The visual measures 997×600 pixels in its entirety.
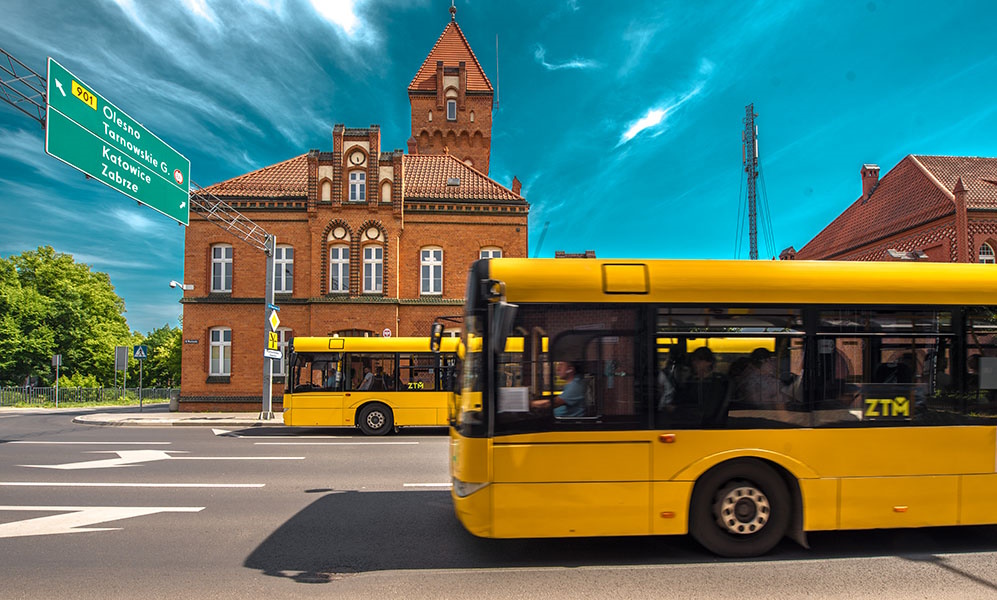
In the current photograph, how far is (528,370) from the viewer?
4.93m

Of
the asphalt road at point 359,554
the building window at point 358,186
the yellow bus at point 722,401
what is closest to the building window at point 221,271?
the building window at point 358,186

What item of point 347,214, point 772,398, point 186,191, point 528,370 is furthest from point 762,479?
point 347,214

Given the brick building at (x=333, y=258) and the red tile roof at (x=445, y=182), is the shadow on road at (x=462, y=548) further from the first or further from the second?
the red tile roof at (x=445, y=182)

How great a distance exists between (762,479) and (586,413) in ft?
5.47

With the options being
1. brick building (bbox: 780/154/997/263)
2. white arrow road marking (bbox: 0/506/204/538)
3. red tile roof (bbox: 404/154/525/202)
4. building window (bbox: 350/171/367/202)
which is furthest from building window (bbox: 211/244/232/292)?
brick building (bbox: 780/154/997/263)

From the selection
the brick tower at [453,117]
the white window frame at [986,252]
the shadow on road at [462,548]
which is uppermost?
the brick tower at [453,117]

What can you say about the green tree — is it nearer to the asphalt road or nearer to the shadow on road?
Answer: the asphalt road

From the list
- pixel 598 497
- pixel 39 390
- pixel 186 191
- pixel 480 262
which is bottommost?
pixel 39 390

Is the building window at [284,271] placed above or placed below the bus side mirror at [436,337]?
above

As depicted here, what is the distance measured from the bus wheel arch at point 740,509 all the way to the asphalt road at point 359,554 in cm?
16

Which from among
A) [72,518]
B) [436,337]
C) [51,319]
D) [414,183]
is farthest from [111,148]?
[51,319]

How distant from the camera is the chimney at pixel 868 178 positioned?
1467 inches

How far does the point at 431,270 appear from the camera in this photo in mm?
25312

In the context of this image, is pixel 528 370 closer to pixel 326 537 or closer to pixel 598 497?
pixel 598 497
